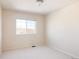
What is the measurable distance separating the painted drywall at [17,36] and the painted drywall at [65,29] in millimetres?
864

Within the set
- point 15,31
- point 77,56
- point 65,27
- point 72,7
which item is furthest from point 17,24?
point 77,56

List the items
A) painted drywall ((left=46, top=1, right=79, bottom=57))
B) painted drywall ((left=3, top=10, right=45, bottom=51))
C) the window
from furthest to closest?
the window < painted drywall ((left=3, top=10, right=45, bottom=51)) < painted drywall ((left=46, top=1, right=79, bottom=57))

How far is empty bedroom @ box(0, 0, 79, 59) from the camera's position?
3.24 metres

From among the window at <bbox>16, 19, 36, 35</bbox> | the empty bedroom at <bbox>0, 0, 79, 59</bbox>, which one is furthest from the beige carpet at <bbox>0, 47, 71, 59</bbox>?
the window at <bbox>16, 19, 36, 35</bbox>

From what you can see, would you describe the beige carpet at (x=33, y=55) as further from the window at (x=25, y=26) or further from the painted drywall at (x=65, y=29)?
the window at (x=25, y=26)

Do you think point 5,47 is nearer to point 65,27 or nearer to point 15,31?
point 15,31

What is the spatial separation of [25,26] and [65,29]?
255cm

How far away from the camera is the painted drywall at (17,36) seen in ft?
14.1

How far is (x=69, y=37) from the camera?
346 centimetres

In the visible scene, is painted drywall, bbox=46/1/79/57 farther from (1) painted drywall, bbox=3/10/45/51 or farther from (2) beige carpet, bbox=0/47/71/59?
(1) painted drywall, bbox=3/10/45/51

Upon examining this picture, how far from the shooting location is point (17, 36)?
464 cm

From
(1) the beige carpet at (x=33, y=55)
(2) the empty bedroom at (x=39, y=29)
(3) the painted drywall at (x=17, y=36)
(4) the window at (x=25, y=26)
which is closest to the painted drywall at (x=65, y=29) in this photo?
(2) the empty bedroom at (x=39, y=29)

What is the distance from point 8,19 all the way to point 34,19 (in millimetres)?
1684

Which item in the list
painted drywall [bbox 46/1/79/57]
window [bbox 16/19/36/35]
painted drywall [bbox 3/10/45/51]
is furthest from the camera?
window [bbox 16/19/36/35]
